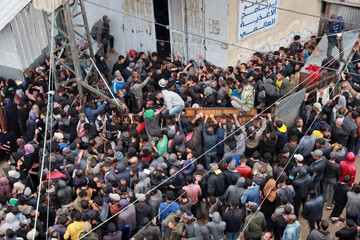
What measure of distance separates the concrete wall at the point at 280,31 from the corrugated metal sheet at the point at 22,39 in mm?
5026

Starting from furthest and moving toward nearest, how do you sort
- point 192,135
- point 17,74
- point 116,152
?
point 17,74 < point 192,135 < point 116,152

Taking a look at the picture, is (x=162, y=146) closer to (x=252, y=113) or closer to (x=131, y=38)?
(x=252, y=113)

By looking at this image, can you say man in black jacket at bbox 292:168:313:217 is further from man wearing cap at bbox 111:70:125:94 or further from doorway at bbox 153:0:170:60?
doorway at bbox 153:0:170:60

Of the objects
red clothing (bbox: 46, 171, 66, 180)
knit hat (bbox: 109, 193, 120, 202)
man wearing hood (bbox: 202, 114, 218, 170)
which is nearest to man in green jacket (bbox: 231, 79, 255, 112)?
man wearing hood (bbox: 202, 114, 218, 170)

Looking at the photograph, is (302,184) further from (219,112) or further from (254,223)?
(219,112)

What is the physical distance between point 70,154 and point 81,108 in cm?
181

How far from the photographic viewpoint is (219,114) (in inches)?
363

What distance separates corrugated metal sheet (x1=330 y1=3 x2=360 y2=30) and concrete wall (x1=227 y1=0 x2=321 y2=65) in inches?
17.3

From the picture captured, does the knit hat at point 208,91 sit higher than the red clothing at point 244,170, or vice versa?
the knit hat at point 208,91

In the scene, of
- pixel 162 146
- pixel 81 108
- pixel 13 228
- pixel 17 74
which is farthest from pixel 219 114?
pixel 17 74

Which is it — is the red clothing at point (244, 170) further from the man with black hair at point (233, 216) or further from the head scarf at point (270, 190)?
the man with black hair at point (233, 216)

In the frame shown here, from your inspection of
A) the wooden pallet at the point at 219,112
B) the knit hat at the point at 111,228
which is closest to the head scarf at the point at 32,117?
the wooden pallet at the point at 219,112

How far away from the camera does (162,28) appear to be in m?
12.8

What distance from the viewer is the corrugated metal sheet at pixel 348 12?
12828mm
